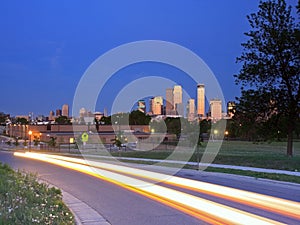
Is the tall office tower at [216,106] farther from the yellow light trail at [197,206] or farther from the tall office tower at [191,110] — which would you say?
the yellow light trail at [197,206]

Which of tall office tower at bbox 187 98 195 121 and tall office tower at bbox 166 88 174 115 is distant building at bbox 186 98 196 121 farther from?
tall office tower at bbox 166 88 174 115

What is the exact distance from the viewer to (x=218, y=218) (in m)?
8.56

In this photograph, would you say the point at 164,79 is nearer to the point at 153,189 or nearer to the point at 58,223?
the point at 153,189

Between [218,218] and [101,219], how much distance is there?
2595mm

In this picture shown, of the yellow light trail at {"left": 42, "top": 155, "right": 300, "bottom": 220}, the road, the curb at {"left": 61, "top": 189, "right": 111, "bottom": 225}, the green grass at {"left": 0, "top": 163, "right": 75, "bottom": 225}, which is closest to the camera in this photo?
the green grass at {"left": 0, "top": 163, "right": 75, "bottom": 225}

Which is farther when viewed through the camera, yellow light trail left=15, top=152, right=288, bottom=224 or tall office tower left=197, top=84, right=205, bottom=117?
tall office tower left=197, top=84, right=205, bottom=117

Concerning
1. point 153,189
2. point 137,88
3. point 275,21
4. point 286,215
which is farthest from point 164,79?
point 286,215

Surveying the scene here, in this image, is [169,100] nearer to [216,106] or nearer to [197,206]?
[216,106]

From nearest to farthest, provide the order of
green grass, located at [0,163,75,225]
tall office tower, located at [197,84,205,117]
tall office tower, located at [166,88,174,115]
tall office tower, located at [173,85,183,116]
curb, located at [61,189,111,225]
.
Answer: green grass, located at [0,163,75,225] → curb, located at [61,189,111,225] → tall office tower, located at [166,88,174,115] → tall office tower, located at [173,85,183,116] → tall office tower, located at [197,84,205,117]

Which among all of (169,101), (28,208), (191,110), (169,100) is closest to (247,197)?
(28,208)

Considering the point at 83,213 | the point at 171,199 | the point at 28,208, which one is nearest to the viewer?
the point at 28,208

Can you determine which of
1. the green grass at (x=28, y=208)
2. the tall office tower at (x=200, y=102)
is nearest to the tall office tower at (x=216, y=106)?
the tall office tower at (x=200, y=102)

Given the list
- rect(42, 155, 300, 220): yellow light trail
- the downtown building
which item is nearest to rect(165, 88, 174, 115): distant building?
the downtown building

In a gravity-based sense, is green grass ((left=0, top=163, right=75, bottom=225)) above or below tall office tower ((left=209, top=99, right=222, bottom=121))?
below
